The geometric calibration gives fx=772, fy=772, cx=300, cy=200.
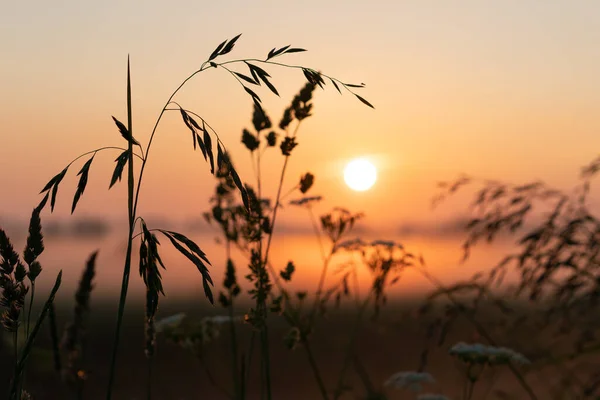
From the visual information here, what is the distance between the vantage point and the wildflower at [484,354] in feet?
12.5

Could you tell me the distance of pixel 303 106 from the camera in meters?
3.61

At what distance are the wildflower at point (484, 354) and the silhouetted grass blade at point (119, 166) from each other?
2.12m

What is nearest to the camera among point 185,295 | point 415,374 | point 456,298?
point 415,374

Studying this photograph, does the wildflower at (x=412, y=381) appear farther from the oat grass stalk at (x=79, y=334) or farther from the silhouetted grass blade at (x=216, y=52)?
the silhouetted grass blade at (x=216, y=52)

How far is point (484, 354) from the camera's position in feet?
12.5

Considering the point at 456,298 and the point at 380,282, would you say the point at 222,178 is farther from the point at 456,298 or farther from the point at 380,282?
the point at 456,298

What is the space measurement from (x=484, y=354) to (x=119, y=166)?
Result: 223cm

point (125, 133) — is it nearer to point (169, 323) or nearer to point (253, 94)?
point (253, 94)

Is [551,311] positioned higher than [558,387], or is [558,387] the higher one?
[551,311]

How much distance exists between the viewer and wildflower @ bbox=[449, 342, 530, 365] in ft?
12.5

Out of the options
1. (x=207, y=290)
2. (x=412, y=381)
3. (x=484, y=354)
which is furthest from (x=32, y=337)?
(x=484, y=354)

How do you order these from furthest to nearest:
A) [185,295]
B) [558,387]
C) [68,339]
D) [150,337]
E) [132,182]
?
[185,295]
[558,387]
[68,339]
[150,337]
[132,182]

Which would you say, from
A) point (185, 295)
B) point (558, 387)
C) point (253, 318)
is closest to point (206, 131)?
point (253, 318)

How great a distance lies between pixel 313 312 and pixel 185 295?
2860cm
